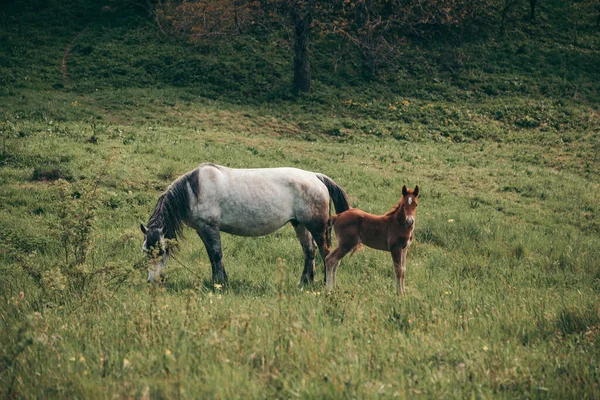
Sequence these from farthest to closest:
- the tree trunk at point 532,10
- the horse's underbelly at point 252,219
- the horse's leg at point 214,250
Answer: the tree trunk at point 532,10
the horse's underbelly at point 252,219
the horse's leg at point 214,250

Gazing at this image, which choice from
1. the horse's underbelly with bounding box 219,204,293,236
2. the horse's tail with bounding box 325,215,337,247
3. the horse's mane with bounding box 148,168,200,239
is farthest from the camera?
the horse's tail with bounding box 325,215,337,247

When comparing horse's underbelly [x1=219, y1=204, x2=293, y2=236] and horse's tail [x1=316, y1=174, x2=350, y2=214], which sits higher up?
horse's tail [x1=316, y1=174, x2=350, y2=214]

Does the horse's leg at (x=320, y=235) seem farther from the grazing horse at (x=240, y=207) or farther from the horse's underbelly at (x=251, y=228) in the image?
the horse's underbelly at (x=251, y=228)

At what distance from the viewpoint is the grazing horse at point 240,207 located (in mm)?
8188

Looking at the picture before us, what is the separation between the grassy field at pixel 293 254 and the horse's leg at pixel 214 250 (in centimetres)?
25

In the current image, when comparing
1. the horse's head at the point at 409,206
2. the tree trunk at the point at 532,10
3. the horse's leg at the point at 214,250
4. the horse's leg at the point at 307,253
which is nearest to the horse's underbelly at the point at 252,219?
the horse's leg at the point at 214,250

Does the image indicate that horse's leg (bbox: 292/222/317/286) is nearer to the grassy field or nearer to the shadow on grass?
the grassy field

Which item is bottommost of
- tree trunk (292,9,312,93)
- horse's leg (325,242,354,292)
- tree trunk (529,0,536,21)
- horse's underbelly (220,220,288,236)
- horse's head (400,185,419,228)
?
horse's leg (325,242,354,292)

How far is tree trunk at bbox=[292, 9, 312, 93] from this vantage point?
27508 millimetres

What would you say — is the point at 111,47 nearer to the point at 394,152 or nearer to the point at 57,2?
the point at 57,2

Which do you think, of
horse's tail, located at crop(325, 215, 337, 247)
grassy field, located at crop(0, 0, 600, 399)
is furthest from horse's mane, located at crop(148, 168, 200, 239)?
horse's tail, located at crop(325, 215, 337, 247)

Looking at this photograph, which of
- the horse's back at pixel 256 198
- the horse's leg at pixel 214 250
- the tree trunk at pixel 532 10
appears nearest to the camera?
the horse's leg at pixel 214 250

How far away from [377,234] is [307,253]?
134cm

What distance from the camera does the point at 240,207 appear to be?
27.9ft
